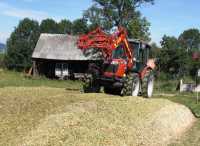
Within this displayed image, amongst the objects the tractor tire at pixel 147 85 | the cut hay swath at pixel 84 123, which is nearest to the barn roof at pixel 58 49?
the tractor tire at pixel 147 85

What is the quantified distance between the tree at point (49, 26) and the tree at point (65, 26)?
1.22 metres

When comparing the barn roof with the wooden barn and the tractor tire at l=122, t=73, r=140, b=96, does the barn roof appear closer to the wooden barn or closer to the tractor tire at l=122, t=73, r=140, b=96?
the wooden barn

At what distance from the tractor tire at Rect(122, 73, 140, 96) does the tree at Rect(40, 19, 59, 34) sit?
5400 cm

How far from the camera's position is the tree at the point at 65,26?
77438 mm

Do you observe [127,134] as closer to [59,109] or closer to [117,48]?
[59,109]

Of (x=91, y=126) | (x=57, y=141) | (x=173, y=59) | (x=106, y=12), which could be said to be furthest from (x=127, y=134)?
(x=106, y=12)

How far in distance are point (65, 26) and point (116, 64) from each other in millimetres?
60240

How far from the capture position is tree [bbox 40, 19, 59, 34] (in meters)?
73.3

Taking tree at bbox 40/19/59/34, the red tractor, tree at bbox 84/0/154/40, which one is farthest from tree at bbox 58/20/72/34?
the red tractor

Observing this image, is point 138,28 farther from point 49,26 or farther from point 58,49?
point 49,26

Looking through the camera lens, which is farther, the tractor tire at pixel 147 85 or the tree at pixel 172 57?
the tree at pixel 172 57

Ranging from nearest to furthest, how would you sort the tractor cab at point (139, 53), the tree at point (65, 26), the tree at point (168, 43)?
the tractor cab at point (139, 53) < the tree at point (168, 43) < the tree at point (65, 26)

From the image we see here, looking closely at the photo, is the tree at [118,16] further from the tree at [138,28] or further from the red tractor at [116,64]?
the red tractor at [116,64]

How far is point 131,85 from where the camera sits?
19.3 meters
